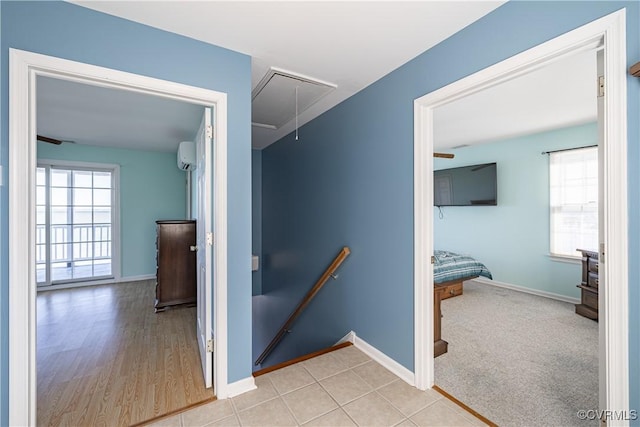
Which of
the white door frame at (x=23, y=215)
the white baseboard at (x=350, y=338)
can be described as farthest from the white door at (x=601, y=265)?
the white door frame at (x=23, y=215)

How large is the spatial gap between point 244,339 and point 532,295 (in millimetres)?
4387

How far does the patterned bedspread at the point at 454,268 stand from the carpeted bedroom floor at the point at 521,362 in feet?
A: 1.46

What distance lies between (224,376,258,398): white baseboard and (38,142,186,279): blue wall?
13.4ft

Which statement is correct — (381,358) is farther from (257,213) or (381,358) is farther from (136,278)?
(136,278)

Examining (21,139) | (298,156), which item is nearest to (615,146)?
(21,139)

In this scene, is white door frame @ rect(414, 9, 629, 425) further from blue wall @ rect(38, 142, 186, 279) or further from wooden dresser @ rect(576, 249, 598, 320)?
blue wall @ rect(38, 142, 186, 279)

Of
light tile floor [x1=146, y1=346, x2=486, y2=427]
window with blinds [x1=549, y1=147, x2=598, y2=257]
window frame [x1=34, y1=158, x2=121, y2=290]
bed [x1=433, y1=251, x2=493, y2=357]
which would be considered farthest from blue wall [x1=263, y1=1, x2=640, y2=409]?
window with blinds [x1=549, y1=147, x2=598, y2=257]

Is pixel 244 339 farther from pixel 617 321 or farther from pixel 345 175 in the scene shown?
pixel 617 321

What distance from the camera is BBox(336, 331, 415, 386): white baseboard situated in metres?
1.96

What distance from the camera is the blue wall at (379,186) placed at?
123cm

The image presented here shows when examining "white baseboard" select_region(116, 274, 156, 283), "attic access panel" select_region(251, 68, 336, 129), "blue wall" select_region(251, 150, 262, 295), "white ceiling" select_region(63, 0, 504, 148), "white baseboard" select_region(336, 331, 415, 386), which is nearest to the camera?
"white ceiling" select_region(63, 0, 504, 148)

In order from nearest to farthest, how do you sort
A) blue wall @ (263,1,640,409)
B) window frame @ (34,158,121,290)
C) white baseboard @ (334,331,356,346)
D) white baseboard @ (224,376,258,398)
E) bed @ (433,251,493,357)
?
blue wall @ (263,1,640,409) → white baseboard @ (224,376,258,398) → white baseboard @ (334,331,356,346) → bed @ (433,251,493,357) → window frame @ (34,158,121,290)

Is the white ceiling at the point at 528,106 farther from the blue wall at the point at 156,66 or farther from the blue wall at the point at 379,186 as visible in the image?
the blue wall at the point at 156,66

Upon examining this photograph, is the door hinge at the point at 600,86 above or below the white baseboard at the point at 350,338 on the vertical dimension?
above
